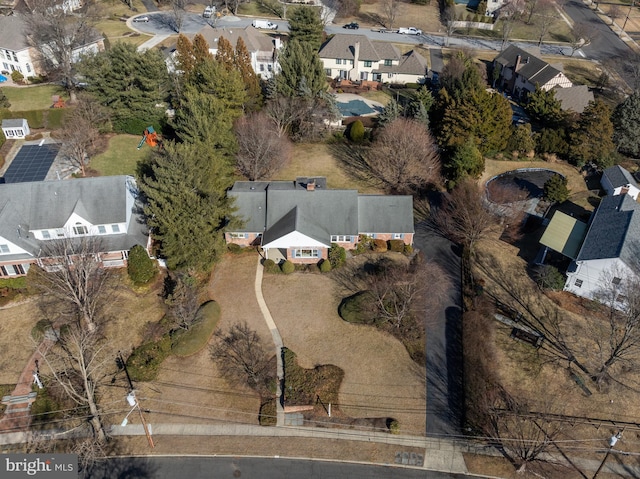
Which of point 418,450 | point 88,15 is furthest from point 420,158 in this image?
point 88,15

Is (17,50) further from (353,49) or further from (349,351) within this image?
(349,351)

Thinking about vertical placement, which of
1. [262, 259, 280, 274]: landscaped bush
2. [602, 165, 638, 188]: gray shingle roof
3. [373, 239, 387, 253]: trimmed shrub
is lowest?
[262, 259, 280, 274]: landscaped bush

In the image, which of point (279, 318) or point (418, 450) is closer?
point (418, 450)

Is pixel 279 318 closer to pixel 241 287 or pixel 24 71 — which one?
pixel 241 287

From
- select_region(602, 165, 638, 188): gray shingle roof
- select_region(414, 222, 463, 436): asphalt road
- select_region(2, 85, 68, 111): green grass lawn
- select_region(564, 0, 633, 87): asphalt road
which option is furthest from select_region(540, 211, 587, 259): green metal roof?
select_region(2, 85, 68, 111): green grass lawn

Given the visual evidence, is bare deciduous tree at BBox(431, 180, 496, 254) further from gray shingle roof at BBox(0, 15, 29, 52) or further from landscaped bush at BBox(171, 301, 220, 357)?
gray shingle roof at BBox(0, 15, 29, 52)

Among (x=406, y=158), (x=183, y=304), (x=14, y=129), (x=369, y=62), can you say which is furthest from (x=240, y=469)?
(x=369, y=62)

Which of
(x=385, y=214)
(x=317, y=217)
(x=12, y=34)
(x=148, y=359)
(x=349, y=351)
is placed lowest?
(x=349, y=351)
